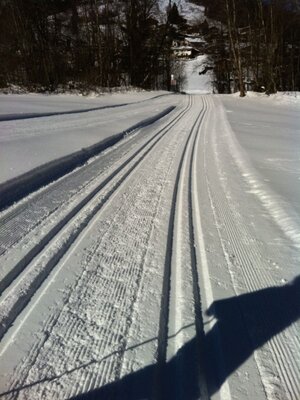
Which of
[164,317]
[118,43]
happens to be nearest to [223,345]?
[164,317]

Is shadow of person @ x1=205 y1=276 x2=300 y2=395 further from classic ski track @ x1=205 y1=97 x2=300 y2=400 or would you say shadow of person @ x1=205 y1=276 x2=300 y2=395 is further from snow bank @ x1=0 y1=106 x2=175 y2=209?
snow bank @ x1=0 y1=106 x2=175 y2=209

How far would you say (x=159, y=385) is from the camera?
2.40 m

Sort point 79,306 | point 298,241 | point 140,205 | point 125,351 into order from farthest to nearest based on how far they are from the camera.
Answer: point 140,205
point 298,241
point 79,306
point 125,351

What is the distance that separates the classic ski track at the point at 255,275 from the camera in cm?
244

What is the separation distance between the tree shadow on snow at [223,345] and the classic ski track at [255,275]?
7cm

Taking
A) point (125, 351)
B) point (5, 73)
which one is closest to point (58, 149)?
point (125, 351)

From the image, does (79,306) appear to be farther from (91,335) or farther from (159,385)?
(159,385)

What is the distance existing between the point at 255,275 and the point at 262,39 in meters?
33.2

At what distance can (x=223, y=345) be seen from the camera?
8.98ft

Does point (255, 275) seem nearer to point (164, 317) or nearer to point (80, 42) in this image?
point (164, 317)

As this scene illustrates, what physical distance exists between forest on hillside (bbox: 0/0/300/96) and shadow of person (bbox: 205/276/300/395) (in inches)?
1172

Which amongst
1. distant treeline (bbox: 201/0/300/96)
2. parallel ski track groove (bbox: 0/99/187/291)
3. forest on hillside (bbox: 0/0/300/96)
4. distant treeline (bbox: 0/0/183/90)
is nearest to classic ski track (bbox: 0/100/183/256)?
parallel ski track groove (bbox: 0/99/187/291)

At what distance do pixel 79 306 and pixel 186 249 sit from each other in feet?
4.26

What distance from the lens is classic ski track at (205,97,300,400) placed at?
2.44 meters
